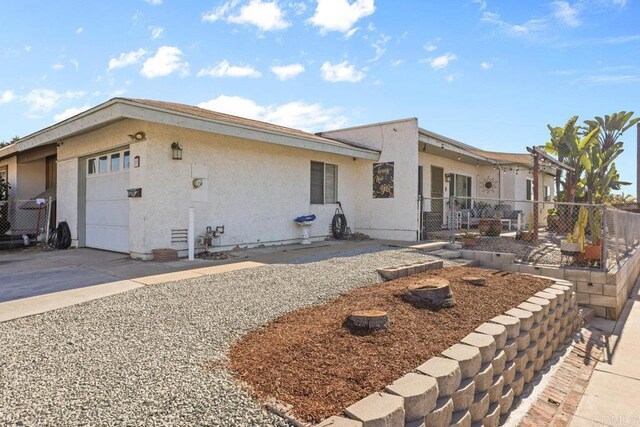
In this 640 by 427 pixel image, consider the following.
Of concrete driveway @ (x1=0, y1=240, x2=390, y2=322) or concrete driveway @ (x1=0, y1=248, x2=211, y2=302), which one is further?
concrete driveway @ (x1=0, y1=248, x2=211, y2=302)

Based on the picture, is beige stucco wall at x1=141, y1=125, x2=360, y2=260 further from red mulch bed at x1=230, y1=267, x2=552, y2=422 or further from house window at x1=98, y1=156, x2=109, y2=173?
red mulch bed at x1=230, y1=267, x2=552, y2=422

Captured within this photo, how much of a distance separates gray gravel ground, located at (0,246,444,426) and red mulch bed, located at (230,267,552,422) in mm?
213

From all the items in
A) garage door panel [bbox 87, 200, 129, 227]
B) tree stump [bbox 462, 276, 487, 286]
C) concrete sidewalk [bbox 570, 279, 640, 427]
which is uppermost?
garage door panel [bbox 87, 200, 129, 227]

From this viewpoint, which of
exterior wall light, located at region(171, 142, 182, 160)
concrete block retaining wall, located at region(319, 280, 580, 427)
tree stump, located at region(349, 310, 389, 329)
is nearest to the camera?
concrete block retaining wall, located at region(319, 280, 580, 427)

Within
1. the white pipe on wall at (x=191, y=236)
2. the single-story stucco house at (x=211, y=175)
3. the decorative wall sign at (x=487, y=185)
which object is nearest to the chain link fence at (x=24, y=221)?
the single-story stucco house at (x=211, y=175)

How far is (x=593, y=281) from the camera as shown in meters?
6.91

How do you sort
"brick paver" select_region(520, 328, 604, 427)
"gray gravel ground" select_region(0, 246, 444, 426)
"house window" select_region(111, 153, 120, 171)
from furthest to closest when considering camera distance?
"house window" select_region(111, 153, 120, 171) < "brick paver" select_region(520, 328, 604, 427) < "gray gravel ground" select_region(0, 246, 444, 426)

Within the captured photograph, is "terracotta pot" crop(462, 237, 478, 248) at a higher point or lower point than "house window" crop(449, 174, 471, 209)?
lower

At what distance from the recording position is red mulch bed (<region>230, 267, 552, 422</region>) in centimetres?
241

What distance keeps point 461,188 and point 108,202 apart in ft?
45.8

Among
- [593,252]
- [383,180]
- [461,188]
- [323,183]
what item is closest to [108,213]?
[323,183]

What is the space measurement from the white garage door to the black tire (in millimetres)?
5855

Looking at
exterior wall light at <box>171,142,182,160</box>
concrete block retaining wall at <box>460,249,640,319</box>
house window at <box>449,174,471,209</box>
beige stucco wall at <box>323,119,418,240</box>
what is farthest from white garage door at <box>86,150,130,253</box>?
house window at <box>449,174,471,209</box>

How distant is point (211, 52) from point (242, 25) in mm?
1039
